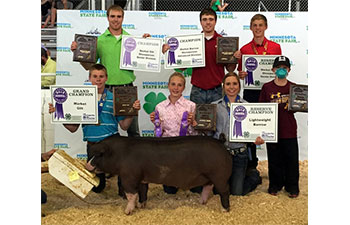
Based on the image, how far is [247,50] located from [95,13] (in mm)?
2390

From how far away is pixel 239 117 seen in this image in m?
3.62

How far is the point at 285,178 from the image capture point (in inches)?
159

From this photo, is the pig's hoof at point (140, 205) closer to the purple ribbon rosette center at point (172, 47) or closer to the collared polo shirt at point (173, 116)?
the collared polo shirt at point (173, 116)

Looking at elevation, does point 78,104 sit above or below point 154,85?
below

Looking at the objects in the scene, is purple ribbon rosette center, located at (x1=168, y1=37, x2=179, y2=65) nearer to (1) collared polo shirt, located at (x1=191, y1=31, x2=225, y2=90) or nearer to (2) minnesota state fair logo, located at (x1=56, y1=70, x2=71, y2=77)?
(1) collared polo shirt, located at (x1=191, y1=31, x2=225, y2=90)

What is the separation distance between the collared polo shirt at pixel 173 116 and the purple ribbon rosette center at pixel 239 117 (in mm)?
441

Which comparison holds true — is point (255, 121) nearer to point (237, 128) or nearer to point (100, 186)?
point (237, 128)

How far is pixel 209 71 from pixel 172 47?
0.51m

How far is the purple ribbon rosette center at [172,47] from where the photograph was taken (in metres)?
4.12

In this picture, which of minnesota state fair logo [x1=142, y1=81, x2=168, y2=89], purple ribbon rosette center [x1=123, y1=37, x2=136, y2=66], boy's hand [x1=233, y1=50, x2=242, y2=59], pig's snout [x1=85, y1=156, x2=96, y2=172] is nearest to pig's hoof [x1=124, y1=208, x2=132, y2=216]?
pig's snout [x1=85, y1=156, x2=96, y2=172]

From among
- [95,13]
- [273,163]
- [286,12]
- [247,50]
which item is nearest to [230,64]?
[247,50]

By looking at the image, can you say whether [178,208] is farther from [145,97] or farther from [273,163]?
[145,97]

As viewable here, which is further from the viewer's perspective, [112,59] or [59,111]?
[112,59]

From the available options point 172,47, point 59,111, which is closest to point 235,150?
point 172,47
